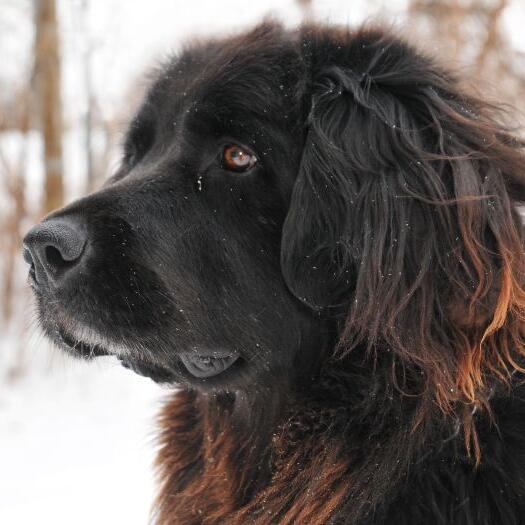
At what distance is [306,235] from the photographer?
2232 millimetres

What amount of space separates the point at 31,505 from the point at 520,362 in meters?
4.17

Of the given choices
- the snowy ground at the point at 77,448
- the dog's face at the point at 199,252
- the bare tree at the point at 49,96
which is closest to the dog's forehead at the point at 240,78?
the dog's face at the point at 199,252

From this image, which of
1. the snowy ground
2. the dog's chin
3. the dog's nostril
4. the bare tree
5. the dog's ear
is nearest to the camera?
the dog's ear

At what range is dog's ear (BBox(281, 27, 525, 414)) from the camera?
2.12m

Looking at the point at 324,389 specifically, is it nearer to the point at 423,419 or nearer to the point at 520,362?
the point at 423,419

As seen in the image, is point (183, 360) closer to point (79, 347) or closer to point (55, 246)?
point (79, 347)

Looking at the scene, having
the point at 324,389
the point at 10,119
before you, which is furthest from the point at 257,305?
the point at 10,119

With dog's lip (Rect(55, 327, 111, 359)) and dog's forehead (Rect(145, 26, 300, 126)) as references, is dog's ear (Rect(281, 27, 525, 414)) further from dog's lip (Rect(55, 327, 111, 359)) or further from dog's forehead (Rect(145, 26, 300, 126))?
dog's lip (Rect(55, 327, 111, 359))

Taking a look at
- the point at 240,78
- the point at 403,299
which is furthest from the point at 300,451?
the point at 240,78

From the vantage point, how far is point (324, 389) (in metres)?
2.37

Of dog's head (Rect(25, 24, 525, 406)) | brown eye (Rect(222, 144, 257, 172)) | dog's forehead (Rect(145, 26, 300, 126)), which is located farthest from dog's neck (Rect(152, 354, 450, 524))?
dog's forehead (Rect(145, 26, 300, 126))

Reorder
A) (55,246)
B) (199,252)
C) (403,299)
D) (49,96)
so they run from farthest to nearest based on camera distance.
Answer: (49,96)
(199,252)
(55,246)
(403,299)

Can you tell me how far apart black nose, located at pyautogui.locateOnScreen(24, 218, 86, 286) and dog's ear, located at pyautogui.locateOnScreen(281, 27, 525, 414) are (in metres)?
0.72

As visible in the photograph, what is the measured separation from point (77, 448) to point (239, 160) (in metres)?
4.72
